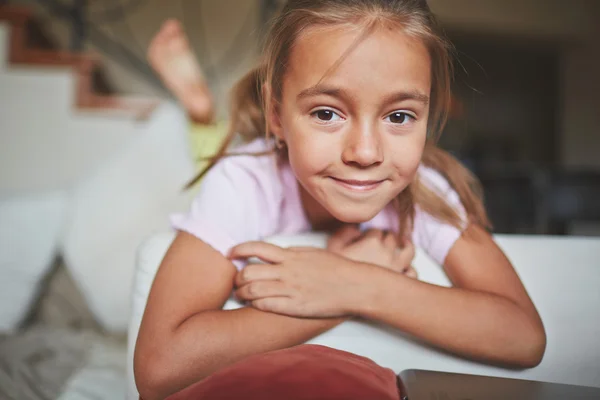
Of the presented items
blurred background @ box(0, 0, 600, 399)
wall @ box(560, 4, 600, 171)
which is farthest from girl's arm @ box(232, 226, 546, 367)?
wall @ box(560, 4, 600, 171)

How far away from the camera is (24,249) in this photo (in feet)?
3.78

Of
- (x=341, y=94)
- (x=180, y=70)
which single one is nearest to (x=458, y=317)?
(x=341, y=94)

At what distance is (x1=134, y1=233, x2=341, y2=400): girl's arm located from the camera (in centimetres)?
55

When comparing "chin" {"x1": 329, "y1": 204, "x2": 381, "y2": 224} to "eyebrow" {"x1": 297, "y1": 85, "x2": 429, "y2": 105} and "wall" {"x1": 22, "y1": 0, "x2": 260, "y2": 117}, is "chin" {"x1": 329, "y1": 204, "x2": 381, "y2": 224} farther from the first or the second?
"wall" {"x1": 22, "y1": 0, "x2": 260, "y2": 117}

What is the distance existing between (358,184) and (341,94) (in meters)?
0.10

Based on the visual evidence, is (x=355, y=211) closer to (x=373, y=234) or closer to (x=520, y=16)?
(x=373, y=234)

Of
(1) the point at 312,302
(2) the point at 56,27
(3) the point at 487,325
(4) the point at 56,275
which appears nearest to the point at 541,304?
(3) the point at 487,325

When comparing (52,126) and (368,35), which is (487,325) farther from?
(52,126)

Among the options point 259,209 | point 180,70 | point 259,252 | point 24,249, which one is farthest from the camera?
point 180,70

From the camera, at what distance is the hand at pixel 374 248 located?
2.16 ft

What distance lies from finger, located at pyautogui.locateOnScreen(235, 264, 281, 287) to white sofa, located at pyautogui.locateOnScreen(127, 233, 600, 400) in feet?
0.14

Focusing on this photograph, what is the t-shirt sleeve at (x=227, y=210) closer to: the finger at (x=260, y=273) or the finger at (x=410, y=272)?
the finger at (x=260, y=273)

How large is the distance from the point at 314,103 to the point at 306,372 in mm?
270

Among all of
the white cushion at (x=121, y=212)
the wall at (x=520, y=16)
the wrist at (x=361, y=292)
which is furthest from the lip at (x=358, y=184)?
the wall at (x=520, y=16)
